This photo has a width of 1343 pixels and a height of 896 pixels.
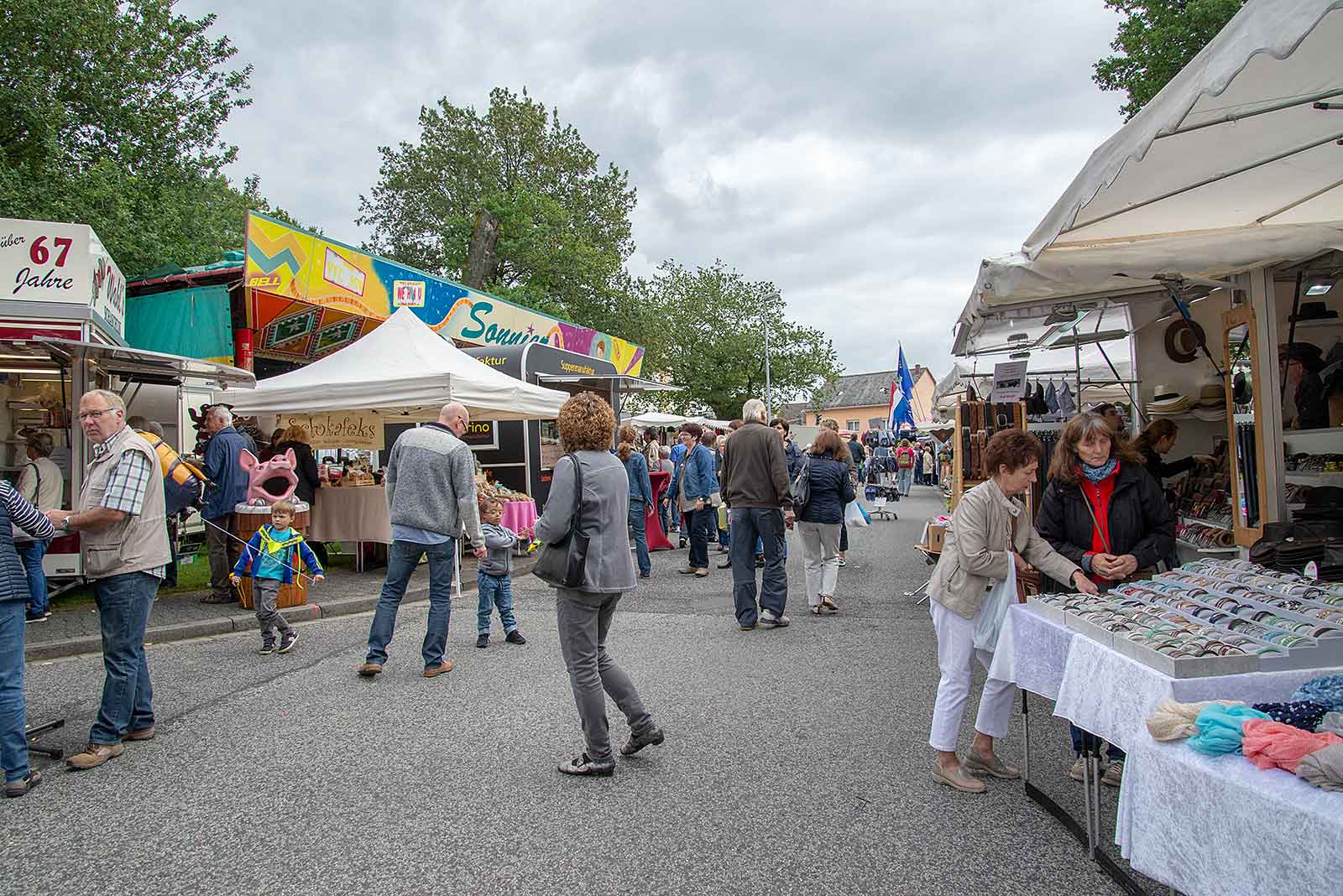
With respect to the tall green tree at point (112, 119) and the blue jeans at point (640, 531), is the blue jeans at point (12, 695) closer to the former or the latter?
the blue jeans at point (640, 531)

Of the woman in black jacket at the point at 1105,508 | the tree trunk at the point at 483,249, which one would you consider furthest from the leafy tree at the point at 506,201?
the woman in black jacket at the point at 1105,508

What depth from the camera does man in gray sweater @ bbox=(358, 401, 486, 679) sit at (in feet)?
19.0

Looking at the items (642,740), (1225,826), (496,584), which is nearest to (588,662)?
(642,740)

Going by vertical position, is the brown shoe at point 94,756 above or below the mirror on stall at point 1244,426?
below

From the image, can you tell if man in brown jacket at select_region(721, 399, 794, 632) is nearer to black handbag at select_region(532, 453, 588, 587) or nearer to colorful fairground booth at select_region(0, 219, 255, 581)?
black handbag at select_region(532, 453, 588, 587)

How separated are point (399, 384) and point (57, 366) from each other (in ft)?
10.7

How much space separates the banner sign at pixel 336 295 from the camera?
38.8ft

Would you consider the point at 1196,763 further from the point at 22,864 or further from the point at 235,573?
the point at 235,573

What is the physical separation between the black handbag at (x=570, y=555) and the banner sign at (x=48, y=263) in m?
9.24

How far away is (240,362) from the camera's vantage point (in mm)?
12820

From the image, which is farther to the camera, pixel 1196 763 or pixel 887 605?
pixel 887 605

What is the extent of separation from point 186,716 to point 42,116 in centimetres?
1497

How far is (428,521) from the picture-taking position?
5.78m

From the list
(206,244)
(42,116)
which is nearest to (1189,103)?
(42,116)
